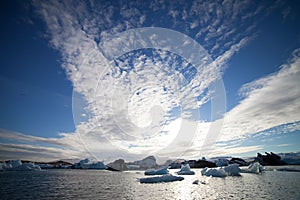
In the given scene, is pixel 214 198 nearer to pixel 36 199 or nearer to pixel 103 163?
pixel 36 199

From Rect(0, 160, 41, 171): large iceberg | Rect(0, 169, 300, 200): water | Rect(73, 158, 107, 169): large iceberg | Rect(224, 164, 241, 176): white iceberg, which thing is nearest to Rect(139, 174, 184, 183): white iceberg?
Rect(0, 169, 300, 200): water

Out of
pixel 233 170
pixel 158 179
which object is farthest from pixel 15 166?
pixel 233 170

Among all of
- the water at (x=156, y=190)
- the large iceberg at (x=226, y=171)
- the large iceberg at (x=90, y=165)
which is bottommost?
the water at (x=156, y=190)

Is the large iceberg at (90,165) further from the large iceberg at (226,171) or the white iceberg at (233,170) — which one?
the white iceberg at (233,170)

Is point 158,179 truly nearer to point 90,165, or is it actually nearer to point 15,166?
point 15,166

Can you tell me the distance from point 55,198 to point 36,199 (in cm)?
190

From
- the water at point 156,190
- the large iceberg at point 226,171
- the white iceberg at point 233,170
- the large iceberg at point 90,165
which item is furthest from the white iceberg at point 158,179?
the large iceberg at point 90,165

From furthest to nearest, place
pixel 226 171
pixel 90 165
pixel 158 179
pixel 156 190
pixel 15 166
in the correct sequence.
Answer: pixel 90 165 < pixel 15 166 < pixel 226 171 < pixel 158 179 < pixel 156 190

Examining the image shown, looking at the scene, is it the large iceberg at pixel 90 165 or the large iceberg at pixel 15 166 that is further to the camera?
the large iceberg at pixel 90 165

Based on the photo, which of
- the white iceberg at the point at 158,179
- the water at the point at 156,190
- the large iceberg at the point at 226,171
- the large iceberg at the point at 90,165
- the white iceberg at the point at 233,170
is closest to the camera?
the water at the point at 156,190

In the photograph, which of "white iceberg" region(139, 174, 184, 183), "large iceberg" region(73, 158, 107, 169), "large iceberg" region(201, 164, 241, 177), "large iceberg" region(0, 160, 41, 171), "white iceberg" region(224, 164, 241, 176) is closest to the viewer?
"white iceberg" region(139, 174, 184, 183)

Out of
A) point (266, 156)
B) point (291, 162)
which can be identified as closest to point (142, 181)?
point (266, 156)

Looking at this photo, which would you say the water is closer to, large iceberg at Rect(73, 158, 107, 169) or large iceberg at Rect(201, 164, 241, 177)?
large iceberg at Rect(201, 164, 241, 177)

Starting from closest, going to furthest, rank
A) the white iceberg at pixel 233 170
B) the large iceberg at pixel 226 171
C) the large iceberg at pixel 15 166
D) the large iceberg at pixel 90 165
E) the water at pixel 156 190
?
the water at pixel 156 190 → the large iceberg at pixel 226 171 → the white iceberg at pixel 233 170 → the large iceberg at pixel 15 166 → the large iceberg at pixel 90 165
